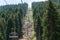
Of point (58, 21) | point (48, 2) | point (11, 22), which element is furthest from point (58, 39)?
point (11, 22)

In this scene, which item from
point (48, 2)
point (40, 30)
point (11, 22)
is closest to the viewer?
point (48, 2)

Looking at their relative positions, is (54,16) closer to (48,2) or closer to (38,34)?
(48,2)

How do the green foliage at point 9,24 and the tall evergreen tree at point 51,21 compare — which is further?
the green foliage at point 9,24

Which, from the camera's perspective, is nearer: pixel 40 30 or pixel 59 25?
pixel 59 25

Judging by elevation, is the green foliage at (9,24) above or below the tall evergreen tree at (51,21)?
below

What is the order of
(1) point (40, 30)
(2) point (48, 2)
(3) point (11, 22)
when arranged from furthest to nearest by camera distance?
(3) point (11, 22) → (1) point (40, 30) → (2) point (48, 2)

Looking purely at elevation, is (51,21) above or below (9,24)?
above

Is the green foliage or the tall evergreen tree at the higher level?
the tall evergreen tree

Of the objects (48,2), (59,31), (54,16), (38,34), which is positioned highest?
(48,2)

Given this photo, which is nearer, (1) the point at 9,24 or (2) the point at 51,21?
(2) the point at 51,21

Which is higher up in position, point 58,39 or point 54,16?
point 54,16

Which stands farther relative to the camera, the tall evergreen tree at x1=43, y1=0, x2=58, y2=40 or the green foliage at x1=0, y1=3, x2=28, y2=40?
the green foliage at x1=0, y1=3, x2=28, y2=40
